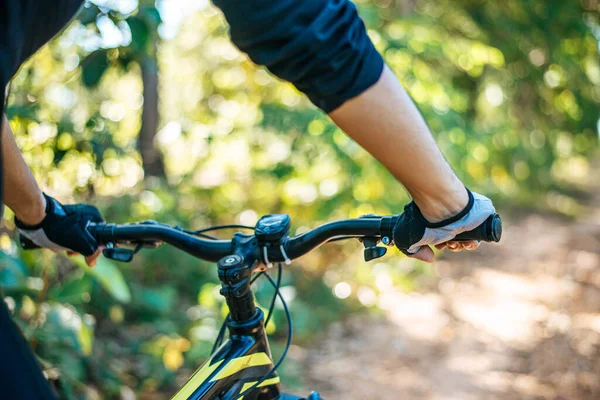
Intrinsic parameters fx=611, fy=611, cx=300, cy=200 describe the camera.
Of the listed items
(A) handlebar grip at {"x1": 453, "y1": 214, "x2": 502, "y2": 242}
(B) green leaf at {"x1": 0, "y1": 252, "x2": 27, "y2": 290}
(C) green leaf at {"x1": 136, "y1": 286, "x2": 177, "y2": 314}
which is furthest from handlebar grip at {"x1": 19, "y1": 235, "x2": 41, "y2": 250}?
(C) green leaf at {"x1": 136, "y1": 286, "x2": 177, "y2": 314}

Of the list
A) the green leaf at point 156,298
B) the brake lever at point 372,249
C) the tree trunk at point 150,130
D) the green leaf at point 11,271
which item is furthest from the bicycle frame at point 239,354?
the tree trunk at point 150,130

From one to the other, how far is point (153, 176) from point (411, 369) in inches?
93.4

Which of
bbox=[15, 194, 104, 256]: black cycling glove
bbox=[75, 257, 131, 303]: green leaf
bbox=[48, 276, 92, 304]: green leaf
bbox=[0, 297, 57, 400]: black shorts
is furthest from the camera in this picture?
bbox=[48, 276, 92, 304]: green leaf

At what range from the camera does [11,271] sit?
2508mm

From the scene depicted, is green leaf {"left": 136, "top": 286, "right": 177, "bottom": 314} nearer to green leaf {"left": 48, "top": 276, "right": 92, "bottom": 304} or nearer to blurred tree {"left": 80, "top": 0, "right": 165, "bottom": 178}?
green leaf {"left": 48, "top": 276, "right": 92, "bottom": 304}

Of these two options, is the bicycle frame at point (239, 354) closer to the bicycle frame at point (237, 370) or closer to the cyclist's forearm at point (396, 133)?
the bicycle frame at point (237, 370)

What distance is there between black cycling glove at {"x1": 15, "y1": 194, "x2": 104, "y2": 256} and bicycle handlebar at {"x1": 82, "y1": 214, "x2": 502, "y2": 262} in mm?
33

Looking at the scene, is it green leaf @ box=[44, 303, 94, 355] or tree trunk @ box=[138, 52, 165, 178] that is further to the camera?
tree trunk @ box=[138, 52, 165, 178]

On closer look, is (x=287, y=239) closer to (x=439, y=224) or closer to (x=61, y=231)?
(x=439, y=224)

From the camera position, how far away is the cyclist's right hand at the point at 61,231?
1.58 metres

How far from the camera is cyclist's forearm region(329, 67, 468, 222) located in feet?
3.09

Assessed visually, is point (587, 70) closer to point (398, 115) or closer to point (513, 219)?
point (513, 219)

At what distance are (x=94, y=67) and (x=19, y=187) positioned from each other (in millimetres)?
1628

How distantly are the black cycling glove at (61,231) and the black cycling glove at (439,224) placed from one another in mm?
865
